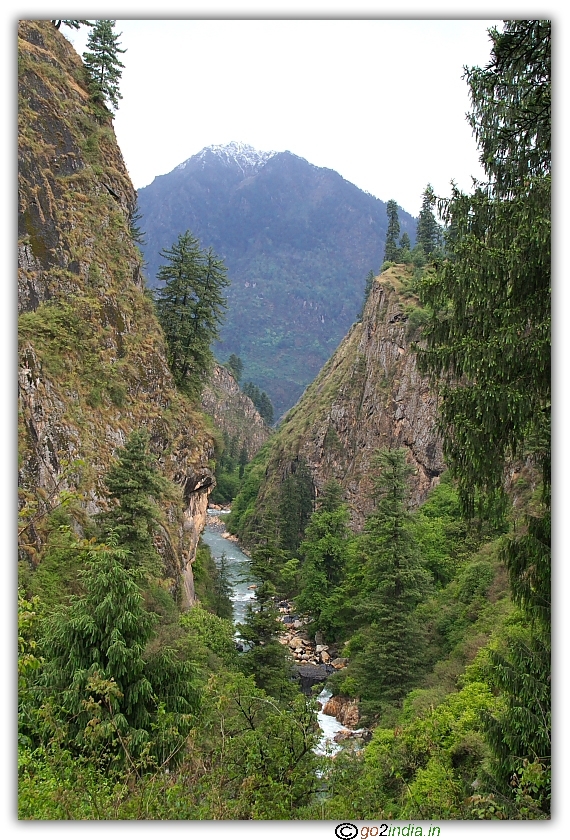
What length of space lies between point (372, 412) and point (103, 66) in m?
39.7

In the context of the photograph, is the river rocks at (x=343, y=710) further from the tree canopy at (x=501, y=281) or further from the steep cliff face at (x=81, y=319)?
the tree canopy at (x=501, y=281)

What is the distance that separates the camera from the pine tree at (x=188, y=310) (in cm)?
2952

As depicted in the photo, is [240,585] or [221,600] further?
[240,585]

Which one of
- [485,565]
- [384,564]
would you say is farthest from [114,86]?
[485,565]

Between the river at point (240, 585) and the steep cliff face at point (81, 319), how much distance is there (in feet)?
25.1

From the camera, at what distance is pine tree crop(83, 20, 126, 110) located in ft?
85.0

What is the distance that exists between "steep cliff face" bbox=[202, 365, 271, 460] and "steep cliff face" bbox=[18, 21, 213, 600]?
95.1m

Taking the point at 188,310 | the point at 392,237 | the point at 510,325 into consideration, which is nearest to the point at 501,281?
the point at 510,325

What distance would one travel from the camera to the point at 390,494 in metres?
24.4

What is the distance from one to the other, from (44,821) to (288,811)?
2.71 metres

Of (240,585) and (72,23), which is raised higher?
(72,23)

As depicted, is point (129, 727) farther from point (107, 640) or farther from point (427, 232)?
point (427, 232)

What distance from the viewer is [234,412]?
428 ft

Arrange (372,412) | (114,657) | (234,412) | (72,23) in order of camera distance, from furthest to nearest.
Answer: (234,412) < (372,412) < (72,23) < (114,657)
